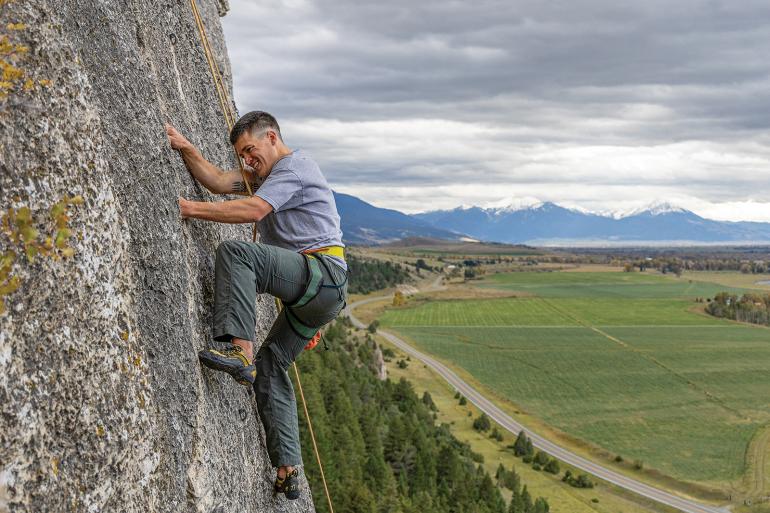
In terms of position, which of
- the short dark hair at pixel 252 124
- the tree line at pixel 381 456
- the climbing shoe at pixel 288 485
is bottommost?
the tree line at pixel 381 456

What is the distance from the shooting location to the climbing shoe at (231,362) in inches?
256

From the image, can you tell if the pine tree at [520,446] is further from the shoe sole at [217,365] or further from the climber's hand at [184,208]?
the climber's hand at [184,208]

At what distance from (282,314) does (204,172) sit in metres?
1.92

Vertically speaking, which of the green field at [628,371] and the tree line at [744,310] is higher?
the tree line at [744,310]

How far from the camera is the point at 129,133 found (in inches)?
241

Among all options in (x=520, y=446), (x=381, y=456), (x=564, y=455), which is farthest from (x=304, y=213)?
(x=564, y=455)

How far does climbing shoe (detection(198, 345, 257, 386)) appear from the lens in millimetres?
6496

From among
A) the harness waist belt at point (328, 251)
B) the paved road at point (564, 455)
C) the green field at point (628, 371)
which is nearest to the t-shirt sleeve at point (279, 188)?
the harness waist belt at point (328, 251)

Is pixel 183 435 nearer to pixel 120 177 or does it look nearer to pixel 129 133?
pixel 120 177

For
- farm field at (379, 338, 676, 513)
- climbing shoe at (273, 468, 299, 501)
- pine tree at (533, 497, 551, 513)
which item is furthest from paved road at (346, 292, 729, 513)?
climbing shoe at (273, 468, 299, 501)

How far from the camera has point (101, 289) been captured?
16.7 ft

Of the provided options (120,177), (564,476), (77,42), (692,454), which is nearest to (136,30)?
(77,42)

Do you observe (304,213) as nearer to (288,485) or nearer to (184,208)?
(184,208)

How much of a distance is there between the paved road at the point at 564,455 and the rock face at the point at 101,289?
72.0 metres
